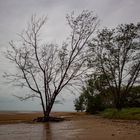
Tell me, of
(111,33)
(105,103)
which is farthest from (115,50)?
(105,103)

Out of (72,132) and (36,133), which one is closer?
(36,133)

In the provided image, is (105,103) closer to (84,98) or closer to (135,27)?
(84,98)

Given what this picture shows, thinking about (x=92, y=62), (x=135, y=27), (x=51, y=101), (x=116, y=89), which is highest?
(x=135, y=27)

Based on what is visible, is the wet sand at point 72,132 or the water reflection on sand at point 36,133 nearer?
the wet sand at point 72,132

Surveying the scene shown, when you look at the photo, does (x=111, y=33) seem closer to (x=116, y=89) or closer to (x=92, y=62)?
(x=92, y=62)

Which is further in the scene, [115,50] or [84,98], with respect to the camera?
[84,98]

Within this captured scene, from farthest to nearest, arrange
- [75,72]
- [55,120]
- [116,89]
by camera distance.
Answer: [116,89] → [75,72] → [55,120]

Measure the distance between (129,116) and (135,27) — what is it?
11.8 metres

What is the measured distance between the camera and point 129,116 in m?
28.7

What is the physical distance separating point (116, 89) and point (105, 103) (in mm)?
21530

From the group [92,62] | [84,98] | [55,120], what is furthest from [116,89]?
[84,98]

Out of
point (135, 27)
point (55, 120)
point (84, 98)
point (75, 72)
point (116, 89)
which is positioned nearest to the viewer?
point (55, 120)

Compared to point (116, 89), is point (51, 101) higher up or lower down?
lower down

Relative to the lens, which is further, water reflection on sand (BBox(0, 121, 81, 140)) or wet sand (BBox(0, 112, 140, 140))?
water reflection on sand (BBox(0, 121, 81, 140))
